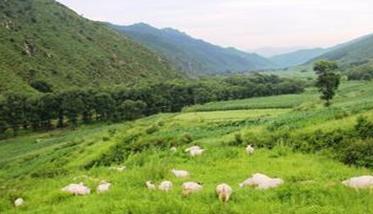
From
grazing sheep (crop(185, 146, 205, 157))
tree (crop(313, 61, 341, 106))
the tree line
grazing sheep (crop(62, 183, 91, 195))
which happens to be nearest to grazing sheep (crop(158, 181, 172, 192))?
grazing sheep (crop(62, 183, 91, 195))

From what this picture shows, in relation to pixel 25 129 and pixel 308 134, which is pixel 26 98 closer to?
pixel 25 129

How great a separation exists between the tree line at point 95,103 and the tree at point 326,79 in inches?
2108

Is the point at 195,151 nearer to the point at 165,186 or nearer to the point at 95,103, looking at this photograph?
the point at 165,186

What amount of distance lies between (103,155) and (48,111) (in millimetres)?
84829

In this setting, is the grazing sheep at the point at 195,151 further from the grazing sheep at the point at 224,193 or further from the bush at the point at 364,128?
the grazing sheep at the point at 224,193

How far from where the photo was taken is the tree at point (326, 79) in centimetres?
8931

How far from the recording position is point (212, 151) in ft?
108

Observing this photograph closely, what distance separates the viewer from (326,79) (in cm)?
9044

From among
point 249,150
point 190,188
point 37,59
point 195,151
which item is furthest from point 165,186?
point 37,59

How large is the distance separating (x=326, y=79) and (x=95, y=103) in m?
63.4

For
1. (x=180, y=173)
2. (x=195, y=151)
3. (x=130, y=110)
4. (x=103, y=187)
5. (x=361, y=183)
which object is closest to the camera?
(x=361, y=183)

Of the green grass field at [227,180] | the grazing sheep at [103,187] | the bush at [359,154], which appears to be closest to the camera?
the green grass field at [227,180]

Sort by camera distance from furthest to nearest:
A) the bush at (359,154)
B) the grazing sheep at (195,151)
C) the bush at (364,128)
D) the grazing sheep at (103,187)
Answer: the grazing sheep at (195,151)
the bush at (364,128)
the bush at (359,154)
the grazing sheep at (103,187)

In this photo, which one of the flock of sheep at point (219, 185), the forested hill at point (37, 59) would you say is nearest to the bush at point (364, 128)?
the flock of sheep at point (219, 185)
